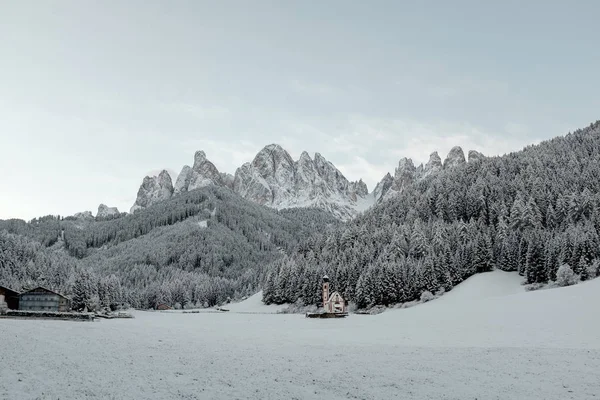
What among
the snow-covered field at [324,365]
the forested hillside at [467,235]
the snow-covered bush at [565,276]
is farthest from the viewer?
the forested hillside at [467,235]

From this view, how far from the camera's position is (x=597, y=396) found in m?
21.0

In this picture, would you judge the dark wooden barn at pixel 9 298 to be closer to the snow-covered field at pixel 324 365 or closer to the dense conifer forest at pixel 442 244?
the dense conifer forest at pixel 442 244

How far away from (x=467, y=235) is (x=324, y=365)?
81.2 m

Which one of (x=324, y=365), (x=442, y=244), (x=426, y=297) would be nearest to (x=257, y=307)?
(x=442, y=244)

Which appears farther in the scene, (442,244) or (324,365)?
(442,244)

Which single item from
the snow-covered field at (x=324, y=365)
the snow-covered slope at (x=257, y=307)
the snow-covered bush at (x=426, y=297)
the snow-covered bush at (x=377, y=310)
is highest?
the snow-covered bush at (x=426, y=297)

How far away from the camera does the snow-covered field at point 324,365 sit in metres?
20.5

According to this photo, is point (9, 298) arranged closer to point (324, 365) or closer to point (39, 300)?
point (39, 300)

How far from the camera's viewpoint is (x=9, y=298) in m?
83.6

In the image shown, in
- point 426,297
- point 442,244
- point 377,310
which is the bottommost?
point 377,310

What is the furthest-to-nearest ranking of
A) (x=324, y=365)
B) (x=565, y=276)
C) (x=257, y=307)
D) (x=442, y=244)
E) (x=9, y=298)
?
(x=257, y=307)
(x=442, y=244)
(x=9, y=298)
(x=565, y=276)
(x=324, y=365)

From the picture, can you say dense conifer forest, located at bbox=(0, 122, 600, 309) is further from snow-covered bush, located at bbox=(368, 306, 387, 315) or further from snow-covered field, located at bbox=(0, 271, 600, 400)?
snow-covered field, located at bbox=(0, 271, 600, 400)

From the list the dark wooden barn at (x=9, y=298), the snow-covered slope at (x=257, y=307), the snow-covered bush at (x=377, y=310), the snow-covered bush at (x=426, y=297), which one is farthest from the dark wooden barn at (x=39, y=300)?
the snow-covered bush at (x=426, y=297)

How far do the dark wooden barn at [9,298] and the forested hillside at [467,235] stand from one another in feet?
194
